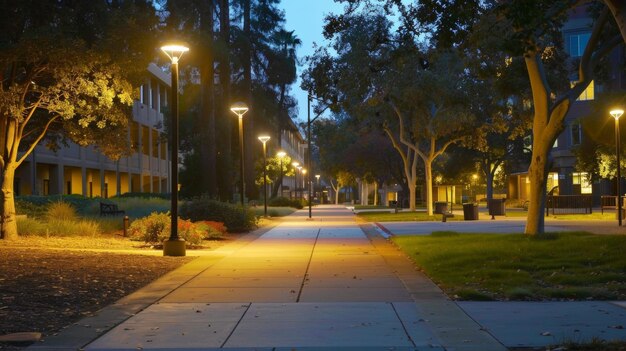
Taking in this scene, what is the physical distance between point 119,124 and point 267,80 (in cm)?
3292

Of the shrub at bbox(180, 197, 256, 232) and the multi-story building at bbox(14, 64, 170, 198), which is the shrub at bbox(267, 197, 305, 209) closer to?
the multi-story building at bbox(14, 64, 170, 198)

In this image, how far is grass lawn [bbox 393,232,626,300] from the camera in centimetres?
1112

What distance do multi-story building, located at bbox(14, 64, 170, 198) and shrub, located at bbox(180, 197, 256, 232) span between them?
52.5 feet

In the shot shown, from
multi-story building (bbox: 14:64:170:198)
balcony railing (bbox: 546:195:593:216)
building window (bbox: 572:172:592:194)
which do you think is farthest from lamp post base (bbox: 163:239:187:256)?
building window (bbox: 572:172:592:194)

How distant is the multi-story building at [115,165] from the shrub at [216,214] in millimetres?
16007

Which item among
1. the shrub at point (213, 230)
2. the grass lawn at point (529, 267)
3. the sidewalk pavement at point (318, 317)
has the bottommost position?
the sidewalk pavement at point (318, 317)

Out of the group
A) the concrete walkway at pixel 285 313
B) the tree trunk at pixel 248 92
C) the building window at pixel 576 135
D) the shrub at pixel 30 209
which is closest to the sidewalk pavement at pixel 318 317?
the concrete walkway at pixel 285 313

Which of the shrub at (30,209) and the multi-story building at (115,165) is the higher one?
the multi-story building at (115,165)

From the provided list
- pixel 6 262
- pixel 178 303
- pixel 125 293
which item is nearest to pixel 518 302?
pixel 178 303

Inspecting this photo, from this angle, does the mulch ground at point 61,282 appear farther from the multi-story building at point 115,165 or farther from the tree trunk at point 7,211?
the multi-story building at point 115,165

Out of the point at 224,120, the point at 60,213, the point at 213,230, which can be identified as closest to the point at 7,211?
the point at 60,213

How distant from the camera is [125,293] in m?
11.8

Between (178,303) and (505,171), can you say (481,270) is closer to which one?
(178,303)

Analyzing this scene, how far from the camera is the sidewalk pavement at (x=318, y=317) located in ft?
26.0
